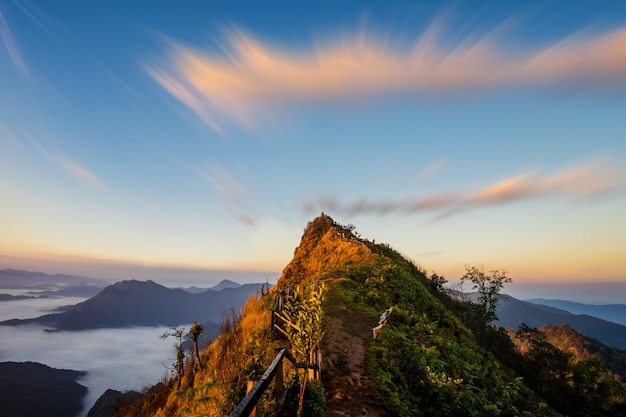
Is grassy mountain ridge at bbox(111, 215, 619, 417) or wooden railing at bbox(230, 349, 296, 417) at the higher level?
wooden railing at bbox(230, 349, 296, 417)

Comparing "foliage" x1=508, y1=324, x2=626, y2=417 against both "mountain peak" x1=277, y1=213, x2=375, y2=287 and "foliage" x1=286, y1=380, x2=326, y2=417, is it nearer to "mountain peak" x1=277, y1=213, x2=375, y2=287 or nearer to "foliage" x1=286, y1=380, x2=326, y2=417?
"mountain peak" x1=277, y1=213, x2=375, y2=287

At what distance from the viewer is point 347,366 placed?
11.9m

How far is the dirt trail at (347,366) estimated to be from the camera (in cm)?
920

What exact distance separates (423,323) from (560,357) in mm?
29589

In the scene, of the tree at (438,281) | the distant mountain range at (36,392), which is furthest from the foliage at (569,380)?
the distant mountain range at (36,392)

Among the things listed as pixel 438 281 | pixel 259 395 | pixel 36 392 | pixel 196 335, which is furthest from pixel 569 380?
pixel 36 392

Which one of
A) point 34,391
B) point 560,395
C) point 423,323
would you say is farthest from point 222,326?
point 34,391

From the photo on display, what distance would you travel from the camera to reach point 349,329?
1570 cm

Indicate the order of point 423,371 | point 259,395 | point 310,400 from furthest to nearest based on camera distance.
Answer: point 423,371, point 310,400, point 259,395

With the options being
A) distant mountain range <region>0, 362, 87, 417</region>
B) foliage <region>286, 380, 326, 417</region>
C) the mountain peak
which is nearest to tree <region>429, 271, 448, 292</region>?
the mountain peak

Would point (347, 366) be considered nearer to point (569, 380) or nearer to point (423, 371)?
point (423, 371)

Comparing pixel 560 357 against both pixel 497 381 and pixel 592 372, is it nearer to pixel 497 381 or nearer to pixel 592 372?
pixel 592 372

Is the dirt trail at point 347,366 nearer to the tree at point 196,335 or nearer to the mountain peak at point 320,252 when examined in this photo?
the tree at point 196,335

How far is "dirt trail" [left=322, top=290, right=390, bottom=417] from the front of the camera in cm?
920
